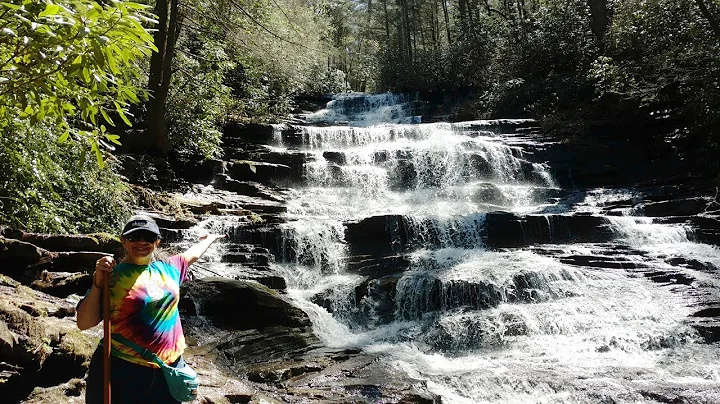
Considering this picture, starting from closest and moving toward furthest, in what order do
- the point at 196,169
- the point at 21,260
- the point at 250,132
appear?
the point at 21,260 < the point at 196,169 < the point at 250,132

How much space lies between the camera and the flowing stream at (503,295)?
6570mm

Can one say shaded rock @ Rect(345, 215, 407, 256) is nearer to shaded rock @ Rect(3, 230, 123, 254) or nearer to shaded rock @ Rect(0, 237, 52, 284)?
shaded rock @ Rect(3, 230, 123, 254)

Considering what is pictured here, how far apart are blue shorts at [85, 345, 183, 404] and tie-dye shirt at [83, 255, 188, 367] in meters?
0.03

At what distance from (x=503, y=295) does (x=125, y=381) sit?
25.8ft

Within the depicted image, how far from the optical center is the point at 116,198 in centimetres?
846

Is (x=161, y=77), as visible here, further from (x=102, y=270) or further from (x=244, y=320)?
(x=102, y=270)

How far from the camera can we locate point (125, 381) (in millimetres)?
2184

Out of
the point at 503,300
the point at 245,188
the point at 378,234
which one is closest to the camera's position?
the point at 503,300

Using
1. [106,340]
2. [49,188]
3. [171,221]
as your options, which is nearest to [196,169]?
[171,221]

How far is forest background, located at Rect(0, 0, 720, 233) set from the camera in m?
2.34

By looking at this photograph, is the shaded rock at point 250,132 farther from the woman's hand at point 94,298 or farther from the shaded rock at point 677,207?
the woman's hand at point 94,298

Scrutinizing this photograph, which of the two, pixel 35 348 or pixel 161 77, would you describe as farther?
pixel 161 77

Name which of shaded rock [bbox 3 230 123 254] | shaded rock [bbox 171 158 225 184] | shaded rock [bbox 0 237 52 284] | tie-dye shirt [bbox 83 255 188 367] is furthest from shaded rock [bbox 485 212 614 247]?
tie-dye shirt [bbox 83 255 188 367]

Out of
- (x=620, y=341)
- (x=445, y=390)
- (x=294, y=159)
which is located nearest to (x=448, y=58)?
(x=294, y=159)
